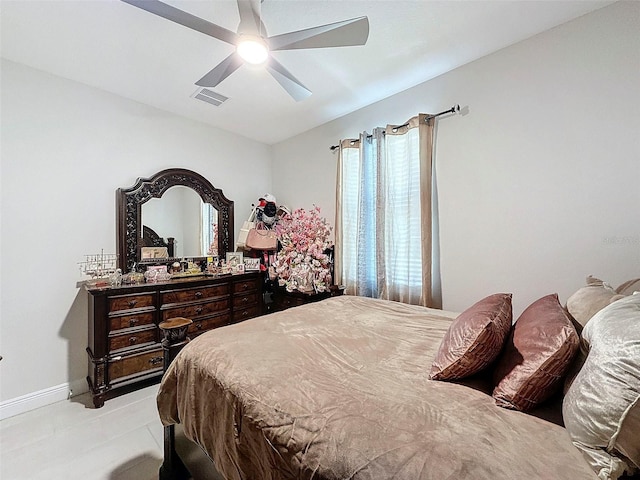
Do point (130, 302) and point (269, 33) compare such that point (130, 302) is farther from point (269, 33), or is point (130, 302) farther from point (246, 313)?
point (269, 33)

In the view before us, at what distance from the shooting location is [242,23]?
1462 millimetres

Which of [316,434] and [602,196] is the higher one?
[602,196]

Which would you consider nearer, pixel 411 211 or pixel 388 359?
pixel 388 359

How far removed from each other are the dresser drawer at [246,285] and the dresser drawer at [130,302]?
0.84m

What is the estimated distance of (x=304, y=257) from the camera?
2.94 meters

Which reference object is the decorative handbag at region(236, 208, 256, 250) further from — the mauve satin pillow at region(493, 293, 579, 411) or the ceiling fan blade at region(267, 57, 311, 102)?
the mauve satin pillow at region(493, 293, 579, 411)

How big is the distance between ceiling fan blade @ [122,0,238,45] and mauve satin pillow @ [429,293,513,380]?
178cm

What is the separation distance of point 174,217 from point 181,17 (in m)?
2.19

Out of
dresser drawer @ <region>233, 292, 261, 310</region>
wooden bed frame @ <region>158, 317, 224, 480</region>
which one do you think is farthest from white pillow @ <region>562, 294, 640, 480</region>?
dresser drawer @ <region>233, 292, 261, 310</region>

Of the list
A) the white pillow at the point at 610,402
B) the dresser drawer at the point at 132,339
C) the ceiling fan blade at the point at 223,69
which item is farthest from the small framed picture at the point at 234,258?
the white pillow at the point at 610,402

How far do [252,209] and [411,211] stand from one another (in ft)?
7.27

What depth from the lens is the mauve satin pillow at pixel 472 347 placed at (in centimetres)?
103

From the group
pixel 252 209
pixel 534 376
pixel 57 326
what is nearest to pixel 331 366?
pixel 534 376

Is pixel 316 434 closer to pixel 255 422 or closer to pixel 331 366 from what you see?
pixel 255 422
